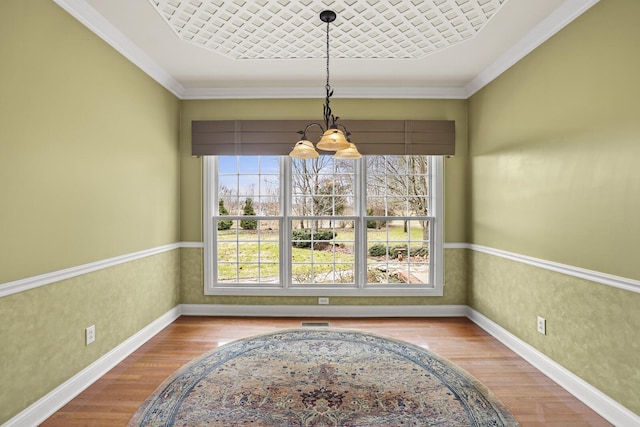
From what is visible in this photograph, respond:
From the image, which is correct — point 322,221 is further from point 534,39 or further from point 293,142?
point 534,39

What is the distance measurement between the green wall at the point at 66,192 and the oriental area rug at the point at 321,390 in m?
0.75

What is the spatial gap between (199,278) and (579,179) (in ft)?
12.9

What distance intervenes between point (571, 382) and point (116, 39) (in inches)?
178

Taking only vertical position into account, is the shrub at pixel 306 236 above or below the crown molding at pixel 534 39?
below

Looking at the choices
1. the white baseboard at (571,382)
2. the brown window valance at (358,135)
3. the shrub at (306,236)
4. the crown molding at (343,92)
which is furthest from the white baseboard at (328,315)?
the crown molding at (343,92)

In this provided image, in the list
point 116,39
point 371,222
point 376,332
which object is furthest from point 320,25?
point 376,332

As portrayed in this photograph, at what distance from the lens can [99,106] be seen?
8.46 feet

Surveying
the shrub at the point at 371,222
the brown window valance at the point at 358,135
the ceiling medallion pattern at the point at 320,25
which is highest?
the ceiling medallion pattern at the point at 320,25

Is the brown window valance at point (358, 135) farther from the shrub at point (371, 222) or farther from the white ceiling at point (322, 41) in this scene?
the shrub at point (371, 222)

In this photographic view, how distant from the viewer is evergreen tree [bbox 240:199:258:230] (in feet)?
13.4

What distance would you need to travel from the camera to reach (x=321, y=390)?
2355mm

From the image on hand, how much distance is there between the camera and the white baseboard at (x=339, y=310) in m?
3.95

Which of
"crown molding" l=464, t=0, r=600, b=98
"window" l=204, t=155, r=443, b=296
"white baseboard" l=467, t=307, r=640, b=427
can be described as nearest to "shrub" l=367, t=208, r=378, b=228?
"window" l=204, t=155, r=443, b=296

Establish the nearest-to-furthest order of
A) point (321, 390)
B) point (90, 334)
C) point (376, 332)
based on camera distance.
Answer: point (321, 390) → point (90, 334) → point (376, 332)
